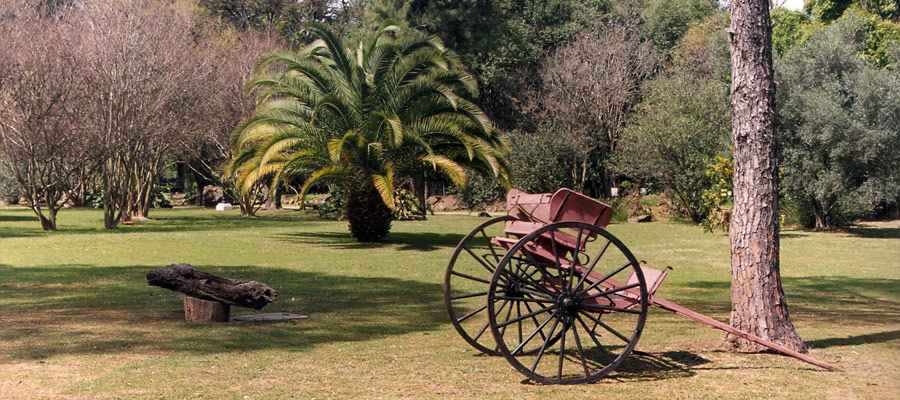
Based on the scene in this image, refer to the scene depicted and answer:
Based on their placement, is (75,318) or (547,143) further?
(547,143)

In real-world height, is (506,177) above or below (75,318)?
above

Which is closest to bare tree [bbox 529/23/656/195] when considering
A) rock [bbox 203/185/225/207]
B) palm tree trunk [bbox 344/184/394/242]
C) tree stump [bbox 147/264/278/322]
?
Result: rock [bbox 203/185/225/207]

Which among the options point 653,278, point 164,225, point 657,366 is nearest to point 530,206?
point 653,278

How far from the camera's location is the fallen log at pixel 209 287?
948 centimetres

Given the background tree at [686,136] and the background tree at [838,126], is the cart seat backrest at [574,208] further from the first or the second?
the background tree at [686,136]

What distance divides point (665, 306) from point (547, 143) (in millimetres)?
33576

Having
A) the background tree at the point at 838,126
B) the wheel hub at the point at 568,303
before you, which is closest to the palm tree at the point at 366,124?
the background tree at the point at 838,126

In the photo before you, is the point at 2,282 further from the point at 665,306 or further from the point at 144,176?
the point at 144,176

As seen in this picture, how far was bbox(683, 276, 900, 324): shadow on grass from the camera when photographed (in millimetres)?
11039

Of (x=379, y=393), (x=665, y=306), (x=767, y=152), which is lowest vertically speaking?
(x=379, y=393)

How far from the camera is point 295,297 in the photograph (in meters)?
12.4

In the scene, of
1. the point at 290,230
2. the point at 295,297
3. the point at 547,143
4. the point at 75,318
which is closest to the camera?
the point at 75,318

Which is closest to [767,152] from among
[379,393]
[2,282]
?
[379,393]

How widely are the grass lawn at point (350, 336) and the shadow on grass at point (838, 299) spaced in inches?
1.5
